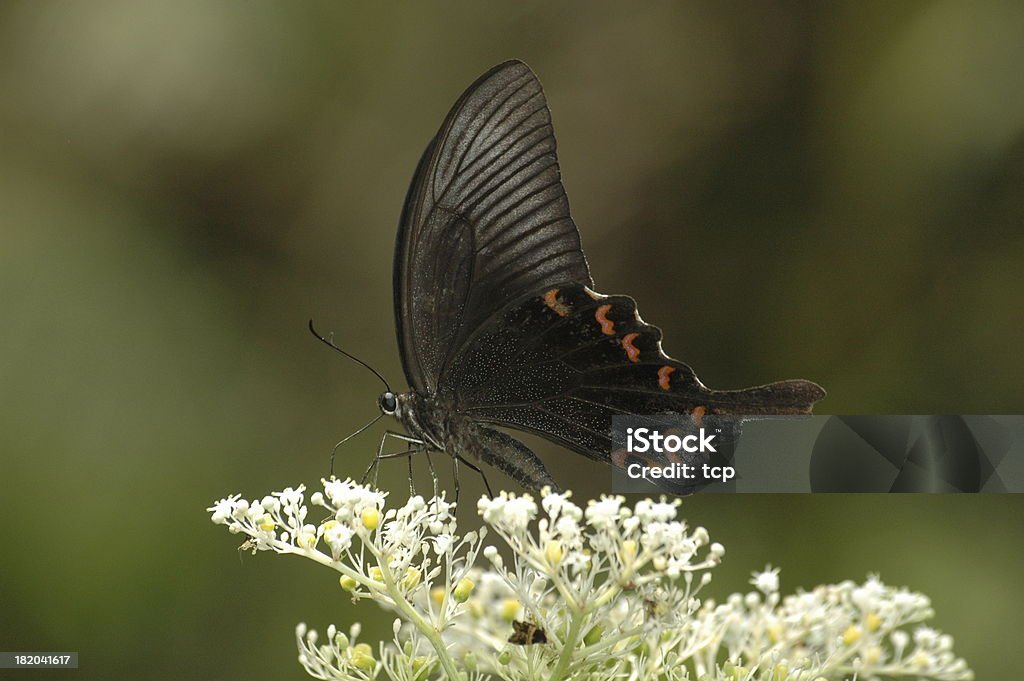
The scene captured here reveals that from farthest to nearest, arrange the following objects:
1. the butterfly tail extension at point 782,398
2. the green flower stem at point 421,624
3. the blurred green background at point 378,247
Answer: the blurred green background at point 378,247 → the butterfly tail extension at point 782,398 → the green flower stem at point 421,624

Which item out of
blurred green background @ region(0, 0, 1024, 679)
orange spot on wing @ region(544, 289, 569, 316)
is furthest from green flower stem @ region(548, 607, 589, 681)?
blurred green background @ region(0, 0, 1024, 679)

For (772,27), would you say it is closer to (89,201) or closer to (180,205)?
(180,205)

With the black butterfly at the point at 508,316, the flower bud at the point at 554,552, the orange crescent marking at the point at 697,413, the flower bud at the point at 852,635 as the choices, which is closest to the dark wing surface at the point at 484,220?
the black butterfly at the point at 508,316

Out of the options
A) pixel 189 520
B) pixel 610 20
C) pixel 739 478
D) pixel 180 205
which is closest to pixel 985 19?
pixel 610 20

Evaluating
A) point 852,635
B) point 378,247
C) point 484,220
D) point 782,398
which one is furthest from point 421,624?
point 378,247

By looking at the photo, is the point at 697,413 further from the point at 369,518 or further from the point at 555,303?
the point at 369,518

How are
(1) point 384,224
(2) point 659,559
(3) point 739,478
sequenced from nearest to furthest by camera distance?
(2) point 659,559, (3) point 739,478, (1) point 384,224

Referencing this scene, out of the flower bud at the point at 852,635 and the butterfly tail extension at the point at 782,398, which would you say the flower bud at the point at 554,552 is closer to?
the flower bud at the point at 852,635

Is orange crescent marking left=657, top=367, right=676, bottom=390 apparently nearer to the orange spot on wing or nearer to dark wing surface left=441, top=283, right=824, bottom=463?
dark wing surface left=441, top=283, right=824, bottom=463
